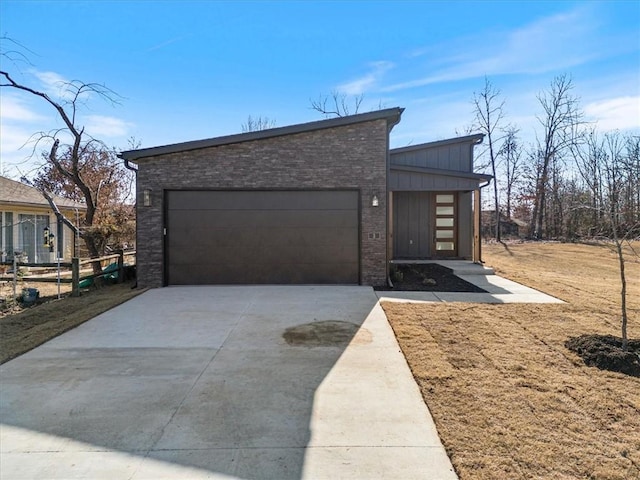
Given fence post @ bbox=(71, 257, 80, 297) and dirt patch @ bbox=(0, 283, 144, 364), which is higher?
fence post @ bbox=(71, 257, 80, 297)

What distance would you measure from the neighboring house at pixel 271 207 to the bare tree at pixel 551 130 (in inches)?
785

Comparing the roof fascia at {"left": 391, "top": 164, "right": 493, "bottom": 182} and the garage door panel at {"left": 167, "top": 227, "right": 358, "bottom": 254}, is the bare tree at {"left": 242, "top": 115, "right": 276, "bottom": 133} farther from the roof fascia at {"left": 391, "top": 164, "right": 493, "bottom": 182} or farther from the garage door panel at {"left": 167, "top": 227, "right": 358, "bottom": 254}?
the garage door panel at {"left": 167, "top": 227, "right": 358, "bottom": 254}

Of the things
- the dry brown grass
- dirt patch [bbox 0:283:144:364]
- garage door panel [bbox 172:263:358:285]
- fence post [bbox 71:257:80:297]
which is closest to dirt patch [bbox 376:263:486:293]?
garage door panel [bbox 172:263:358:285]

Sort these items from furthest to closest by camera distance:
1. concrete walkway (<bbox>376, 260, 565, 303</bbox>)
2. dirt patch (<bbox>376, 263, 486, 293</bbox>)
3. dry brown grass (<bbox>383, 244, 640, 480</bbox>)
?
dirt patch (<bbox>376, 263, 486, 293</bbox>)
concrete walkway (<bbox>376, 260, 565, 303</bbox>)
dry brown grass (<bbox>383, 244, 640, 480</bbox>)

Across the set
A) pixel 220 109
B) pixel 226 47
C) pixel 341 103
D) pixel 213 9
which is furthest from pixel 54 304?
pixel 341 103

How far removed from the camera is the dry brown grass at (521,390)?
263cm

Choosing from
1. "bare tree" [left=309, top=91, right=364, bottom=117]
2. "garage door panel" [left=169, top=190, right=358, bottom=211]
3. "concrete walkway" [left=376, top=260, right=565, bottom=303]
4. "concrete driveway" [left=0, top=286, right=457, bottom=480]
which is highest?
"bare tree" [left=309, top=91, right=364, bottom=117]

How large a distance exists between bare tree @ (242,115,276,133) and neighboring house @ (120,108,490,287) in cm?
1752

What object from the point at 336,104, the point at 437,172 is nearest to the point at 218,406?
the point at 437,172

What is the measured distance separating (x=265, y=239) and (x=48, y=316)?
4.65 meters

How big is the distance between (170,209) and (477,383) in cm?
809

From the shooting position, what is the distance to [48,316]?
7.46 metres

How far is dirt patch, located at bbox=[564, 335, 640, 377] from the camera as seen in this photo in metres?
4.25

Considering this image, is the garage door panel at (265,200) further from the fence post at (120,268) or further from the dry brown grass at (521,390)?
the dry brown grass at (521,390)
